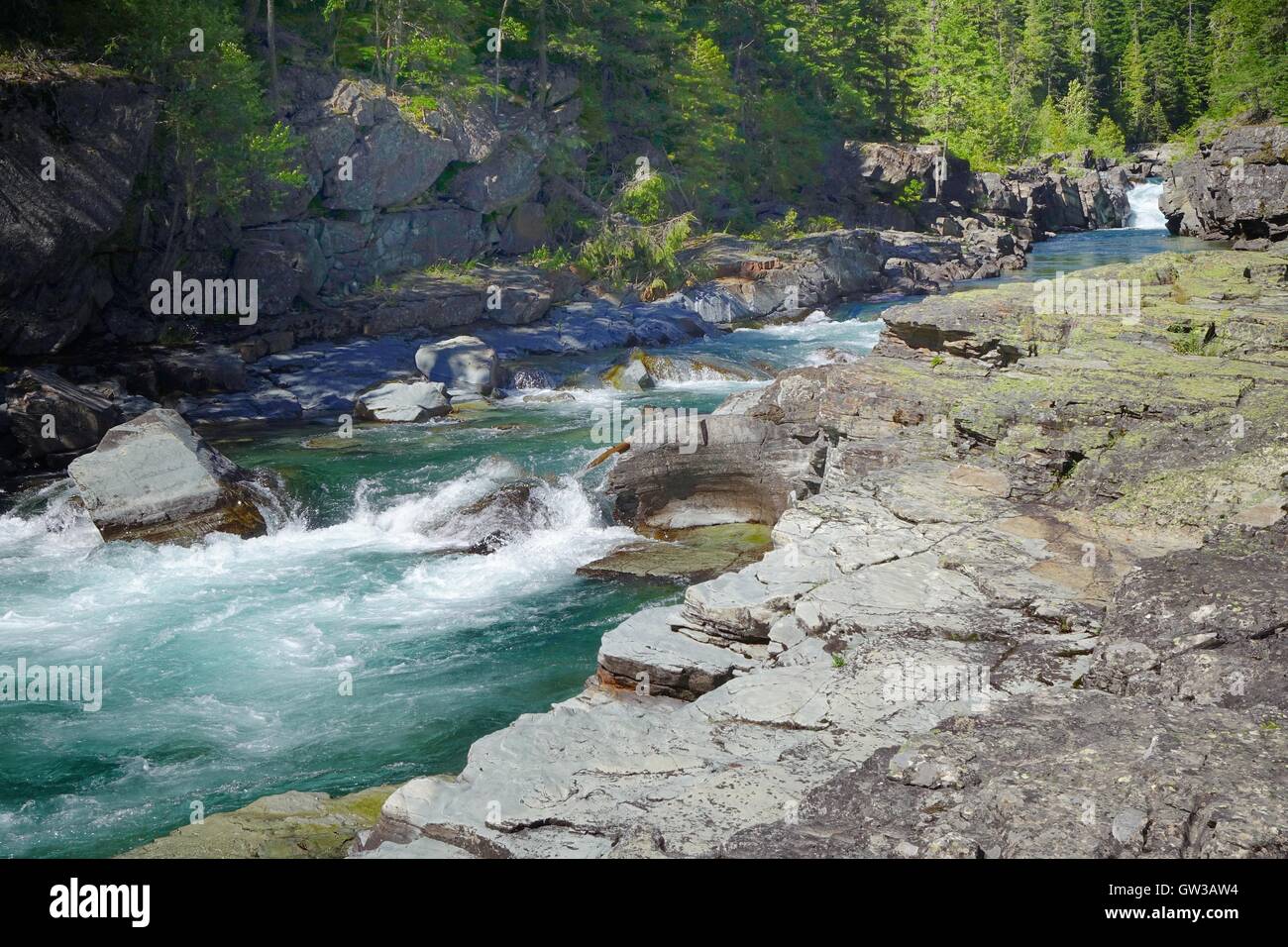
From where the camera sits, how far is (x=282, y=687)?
11.5m

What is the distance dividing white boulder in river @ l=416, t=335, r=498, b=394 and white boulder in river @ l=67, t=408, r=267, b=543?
8998 millimetres

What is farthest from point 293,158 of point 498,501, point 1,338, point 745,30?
point 745,30

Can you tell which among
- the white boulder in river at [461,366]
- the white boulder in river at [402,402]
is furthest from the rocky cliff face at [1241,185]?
the white boulder in river at [402,402]

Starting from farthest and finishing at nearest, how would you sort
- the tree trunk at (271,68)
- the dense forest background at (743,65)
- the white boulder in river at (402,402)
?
1. the tree trunk at (271,68)
2. the dense forest background at (743,65)
3. the white boulder in river at (402,402)

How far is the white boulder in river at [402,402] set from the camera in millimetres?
23000

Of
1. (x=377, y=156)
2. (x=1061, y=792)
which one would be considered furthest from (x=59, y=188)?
(x=1061, y=792)

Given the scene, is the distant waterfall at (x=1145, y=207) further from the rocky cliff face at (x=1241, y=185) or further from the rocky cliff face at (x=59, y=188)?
the rocky cliff face at (x=59, y=188)

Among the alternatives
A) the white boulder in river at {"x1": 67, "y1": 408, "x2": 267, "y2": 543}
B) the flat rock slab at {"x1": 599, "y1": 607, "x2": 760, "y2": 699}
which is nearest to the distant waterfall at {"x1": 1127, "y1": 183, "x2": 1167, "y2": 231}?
the white boulder in river at {"x1": 67, "y1": 408, "x2": 267, "y2": 543}

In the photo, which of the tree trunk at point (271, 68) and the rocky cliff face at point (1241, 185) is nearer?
the tree trunk at point (271, 68)

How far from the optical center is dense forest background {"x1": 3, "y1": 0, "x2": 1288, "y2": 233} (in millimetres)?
24203

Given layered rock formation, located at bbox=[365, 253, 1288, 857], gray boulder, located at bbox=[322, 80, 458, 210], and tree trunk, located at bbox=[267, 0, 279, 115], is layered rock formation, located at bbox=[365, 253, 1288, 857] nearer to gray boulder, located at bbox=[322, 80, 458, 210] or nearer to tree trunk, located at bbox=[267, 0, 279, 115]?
gray boulder, located at bbox=[322, 80, 458, 210]

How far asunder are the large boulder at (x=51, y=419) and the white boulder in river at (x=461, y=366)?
7.94m
